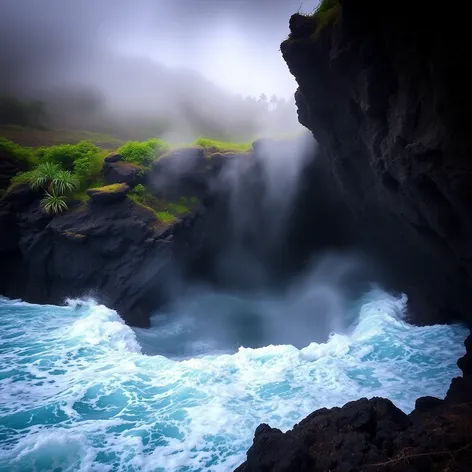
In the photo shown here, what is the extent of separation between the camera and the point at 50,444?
898 centimetres

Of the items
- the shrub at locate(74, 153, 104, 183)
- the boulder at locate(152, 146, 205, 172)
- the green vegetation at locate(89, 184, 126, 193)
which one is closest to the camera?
the green vegetation at locate(89, 184, 126, 193)

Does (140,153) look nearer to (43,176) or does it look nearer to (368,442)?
(43,176)

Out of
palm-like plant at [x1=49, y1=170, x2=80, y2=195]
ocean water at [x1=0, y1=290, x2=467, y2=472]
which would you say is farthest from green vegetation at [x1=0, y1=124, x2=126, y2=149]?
ocean water at [x1=0, y1=290, x2=467, y2=472]

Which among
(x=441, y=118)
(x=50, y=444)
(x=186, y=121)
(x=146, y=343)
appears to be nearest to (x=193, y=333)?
(x=146, y=343)

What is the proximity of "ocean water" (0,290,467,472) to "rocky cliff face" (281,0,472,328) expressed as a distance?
439 cm

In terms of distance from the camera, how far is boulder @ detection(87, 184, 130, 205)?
2053cm

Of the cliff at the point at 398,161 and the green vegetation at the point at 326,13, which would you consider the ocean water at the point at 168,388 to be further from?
the green vegetation at the point at 326,13

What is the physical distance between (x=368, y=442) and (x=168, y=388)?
303 inches

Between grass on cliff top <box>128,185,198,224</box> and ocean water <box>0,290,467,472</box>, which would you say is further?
grass on cliff top <box>128,185,198,224</box>

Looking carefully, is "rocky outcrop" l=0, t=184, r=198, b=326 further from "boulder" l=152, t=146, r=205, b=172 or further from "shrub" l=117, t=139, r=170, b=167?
"boulder" l=152, t=146, r=205, b=172

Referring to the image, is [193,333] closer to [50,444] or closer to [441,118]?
[50,444]

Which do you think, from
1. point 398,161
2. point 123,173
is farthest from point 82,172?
point 398,161

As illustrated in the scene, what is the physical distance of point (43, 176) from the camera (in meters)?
22.2

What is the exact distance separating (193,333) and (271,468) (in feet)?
45.0
